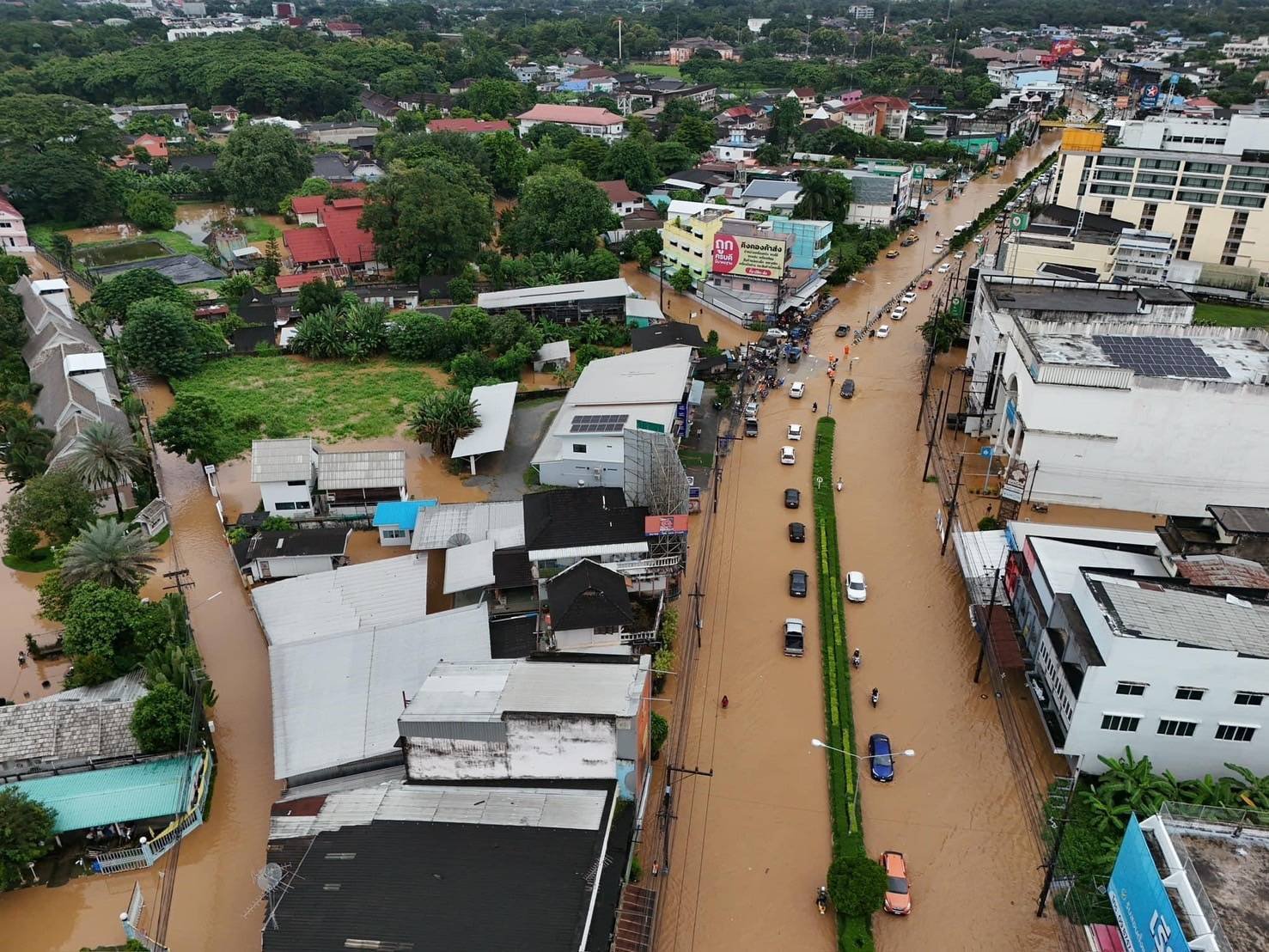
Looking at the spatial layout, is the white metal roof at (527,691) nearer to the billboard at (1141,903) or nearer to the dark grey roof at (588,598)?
the dark grey roof at (588,598)

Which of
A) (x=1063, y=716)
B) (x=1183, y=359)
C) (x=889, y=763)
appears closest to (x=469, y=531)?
(x=889, y=763)

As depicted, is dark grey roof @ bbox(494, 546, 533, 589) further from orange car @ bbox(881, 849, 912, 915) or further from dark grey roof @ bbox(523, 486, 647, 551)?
orange car @ bbox(881, 849, 912, 915)

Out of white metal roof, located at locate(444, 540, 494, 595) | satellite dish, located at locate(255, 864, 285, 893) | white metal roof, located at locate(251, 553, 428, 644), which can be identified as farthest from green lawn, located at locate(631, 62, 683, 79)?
satellite dish, located at locate(255, 864, 285, 893)

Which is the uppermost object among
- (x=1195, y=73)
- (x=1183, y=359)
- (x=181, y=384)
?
(x=1195, y=73)

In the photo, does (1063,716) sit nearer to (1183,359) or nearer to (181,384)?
(1183,359)

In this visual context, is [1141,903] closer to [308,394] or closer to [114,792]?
[114,792]

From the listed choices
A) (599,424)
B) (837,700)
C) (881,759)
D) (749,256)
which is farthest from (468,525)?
(749,256)
